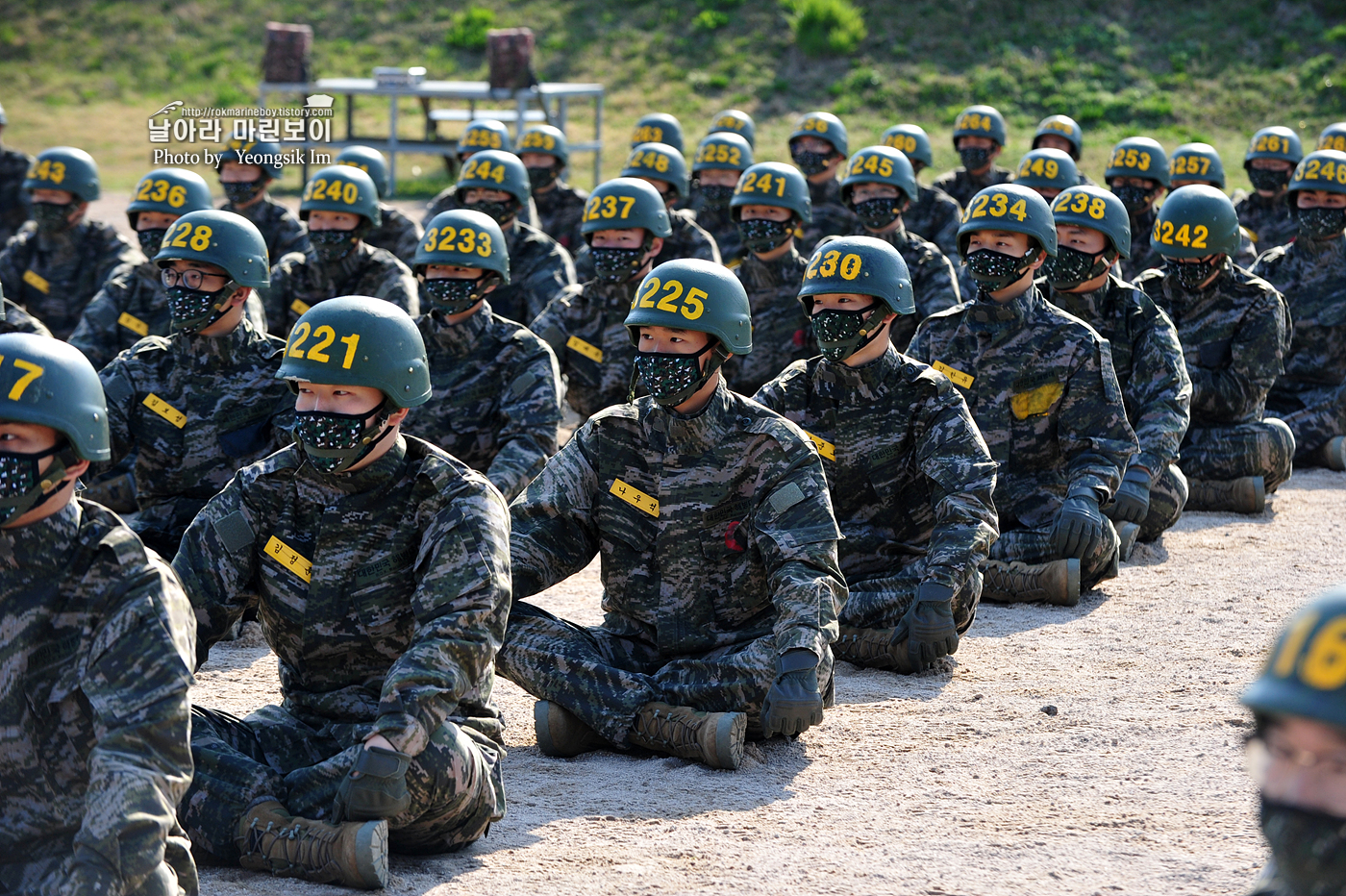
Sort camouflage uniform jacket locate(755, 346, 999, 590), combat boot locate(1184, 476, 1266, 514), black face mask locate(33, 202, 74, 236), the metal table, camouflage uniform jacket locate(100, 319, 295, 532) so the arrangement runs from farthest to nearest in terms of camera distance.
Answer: the metal table < black face mask locate(33, 202, 74, 236) < combat boot locate(1184, 476, 1266, 514) < camouflage uniform jacket locate(100, 319, 295, 532) < camouflage uniform jacket locate(755, 346, 999, 590)

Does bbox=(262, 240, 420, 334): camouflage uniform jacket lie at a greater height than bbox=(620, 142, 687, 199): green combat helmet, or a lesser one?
lesser

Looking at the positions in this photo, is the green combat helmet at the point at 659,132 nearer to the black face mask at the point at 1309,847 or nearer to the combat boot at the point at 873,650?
the combat boot at the point at 873,650

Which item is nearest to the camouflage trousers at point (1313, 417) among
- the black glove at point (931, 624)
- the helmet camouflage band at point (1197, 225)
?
the helmet camouflage band at point (1197, 225)

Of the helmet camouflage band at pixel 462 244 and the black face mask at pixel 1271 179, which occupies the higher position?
the black face mask at pixel 1271 179

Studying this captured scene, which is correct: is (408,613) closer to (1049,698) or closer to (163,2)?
(1049,698)

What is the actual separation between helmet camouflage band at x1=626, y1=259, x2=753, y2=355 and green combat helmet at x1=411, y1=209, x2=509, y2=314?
316 cm

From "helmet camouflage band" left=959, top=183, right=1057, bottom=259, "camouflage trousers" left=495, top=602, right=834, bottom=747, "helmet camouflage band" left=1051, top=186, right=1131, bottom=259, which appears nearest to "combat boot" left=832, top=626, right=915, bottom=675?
"camouflage trousers" left=495, top=602, right=834, bottom=747

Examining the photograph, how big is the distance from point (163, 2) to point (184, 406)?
1311 inches

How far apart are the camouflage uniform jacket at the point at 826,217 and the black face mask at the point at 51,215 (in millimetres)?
6437

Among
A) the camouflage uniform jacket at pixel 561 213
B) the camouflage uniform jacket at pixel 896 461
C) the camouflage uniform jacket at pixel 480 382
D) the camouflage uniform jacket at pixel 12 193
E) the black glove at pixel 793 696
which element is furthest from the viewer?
the camouflage uniform jacket at pixel 12 193

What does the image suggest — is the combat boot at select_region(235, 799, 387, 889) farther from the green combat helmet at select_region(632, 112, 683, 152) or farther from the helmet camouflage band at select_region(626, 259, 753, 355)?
the green combat helmet at select_region(632, 112, 683, 152)

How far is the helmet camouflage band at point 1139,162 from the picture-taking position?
49.9 feet

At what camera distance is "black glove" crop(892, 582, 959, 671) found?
7562 mm

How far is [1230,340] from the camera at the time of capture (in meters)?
11.5
